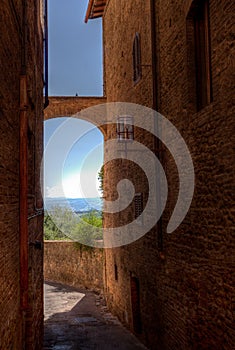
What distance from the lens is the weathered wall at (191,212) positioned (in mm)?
5398

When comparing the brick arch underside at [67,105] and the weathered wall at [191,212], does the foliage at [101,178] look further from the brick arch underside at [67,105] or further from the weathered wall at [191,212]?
the weathered wall at [191,212]

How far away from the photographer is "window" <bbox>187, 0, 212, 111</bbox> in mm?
6129

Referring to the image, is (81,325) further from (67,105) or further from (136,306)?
(67,105)

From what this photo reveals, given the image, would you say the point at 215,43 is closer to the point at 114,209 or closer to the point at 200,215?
the point at 200,215

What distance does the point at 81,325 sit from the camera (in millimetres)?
12336

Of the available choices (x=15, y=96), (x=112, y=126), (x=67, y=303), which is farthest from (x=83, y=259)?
(x=15, y=96)

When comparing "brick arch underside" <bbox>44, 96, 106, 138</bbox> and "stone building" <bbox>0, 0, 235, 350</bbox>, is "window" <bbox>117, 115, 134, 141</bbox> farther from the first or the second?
"brick arch underside" <bbox>44, 96, 106, 138</bbox>

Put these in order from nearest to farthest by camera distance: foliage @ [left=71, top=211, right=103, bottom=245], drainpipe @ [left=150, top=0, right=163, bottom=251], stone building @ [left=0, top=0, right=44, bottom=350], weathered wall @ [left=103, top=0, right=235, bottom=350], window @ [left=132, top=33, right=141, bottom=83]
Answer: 1. stone building @ [left=0, top=0, right=44, bottom=350]
2. weathered wall @ [left=103, top=0, right=235, bottom=350]
3. drainpipe @ [left=150, top=0, right=163, bottom=251]
4. window @ [left=132, top=33, right=141, bottom=83]
5. foliage @ [left=71, top=211, right=103, bottom=245]

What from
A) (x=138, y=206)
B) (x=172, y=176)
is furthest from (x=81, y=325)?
(x=172, y=176)

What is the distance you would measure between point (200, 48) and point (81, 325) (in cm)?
919

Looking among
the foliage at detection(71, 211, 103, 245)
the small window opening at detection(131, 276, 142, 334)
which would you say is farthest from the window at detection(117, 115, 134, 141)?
the foliage at detection(71, 211, 103, 245)

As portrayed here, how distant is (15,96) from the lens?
518 cm

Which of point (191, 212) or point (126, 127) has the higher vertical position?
point (126, 127)

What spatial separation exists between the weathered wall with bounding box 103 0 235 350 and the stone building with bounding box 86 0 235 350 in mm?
15
